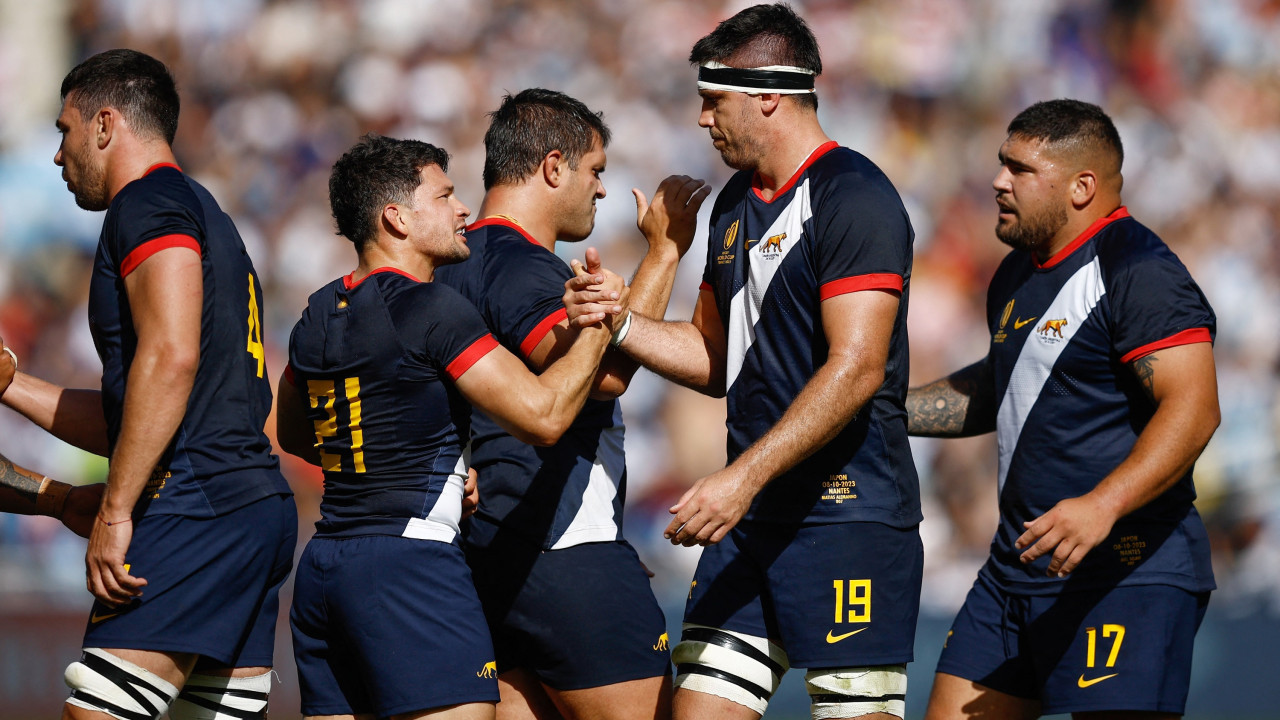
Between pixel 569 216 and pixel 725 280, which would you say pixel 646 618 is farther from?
pixel 569 216

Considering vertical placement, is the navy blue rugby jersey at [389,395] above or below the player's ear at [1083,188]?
below

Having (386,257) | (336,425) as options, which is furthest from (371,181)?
(336,425)

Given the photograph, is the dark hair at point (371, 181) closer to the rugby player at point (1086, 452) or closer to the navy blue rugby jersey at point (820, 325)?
the navy blue rugby jersey at point (820, 325)

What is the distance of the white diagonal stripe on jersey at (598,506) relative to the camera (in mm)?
4336

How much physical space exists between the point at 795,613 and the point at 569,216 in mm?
1774

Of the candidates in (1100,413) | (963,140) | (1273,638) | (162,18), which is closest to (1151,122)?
(963,140)

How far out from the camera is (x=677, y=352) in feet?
15.1

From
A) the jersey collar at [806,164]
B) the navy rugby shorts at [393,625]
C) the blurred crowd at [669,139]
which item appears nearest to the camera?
the navy rugby shorts at [393,625]

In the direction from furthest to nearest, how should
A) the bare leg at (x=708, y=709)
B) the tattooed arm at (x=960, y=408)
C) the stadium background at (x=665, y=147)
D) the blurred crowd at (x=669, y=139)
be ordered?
1. the blurred crowd at (x=669, y=139)
2. the stadium background at (x=665, y=147)
3. the tattooed arm at (x=960, y=408)
4. the bare leg at (x=708, y=709)

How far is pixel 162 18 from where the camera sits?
12.2m

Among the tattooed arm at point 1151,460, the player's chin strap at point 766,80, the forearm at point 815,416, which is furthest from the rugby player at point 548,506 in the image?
the tattooed arm at point 1151,460

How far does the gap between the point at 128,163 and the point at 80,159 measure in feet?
0.58

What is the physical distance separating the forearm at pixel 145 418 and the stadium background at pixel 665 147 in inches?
230

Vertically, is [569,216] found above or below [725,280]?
above
